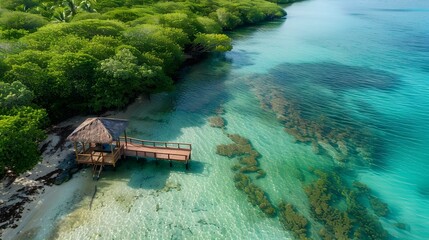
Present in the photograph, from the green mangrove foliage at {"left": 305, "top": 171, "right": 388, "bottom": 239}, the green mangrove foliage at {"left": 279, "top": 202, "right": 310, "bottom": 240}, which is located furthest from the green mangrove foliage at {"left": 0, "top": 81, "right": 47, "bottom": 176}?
the green mangrove foliage at {"left": 305, "top": 171, "right": 388, "bottom": 239}

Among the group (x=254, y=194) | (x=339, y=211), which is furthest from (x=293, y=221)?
(x=339, y=211)

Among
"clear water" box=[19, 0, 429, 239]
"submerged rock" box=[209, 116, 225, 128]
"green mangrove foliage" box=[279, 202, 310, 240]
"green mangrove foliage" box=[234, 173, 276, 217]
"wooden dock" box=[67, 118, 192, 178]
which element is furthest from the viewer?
"submerged rock" box=[209, 116, 225, 128]

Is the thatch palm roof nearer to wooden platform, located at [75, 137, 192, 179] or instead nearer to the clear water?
wooden platform, located at [75, 137, 192, 179]

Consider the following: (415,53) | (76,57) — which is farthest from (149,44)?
(415,53)

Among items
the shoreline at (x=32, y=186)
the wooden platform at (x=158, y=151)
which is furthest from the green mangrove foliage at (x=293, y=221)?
the shoreline at (x=32, y=186)

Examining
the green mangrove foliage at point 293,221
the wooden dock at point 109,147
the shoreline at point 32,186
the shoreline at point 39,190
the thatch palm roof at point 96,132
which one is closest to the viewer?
the shoreline at point 39,190

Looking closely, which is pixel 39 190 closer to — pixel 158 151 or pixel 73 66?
pixel 158 151

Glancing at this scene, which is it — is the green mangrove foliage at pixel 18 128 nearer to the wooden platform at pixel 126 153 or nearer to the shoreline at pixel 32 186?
the shoreline at pixel 32 186
